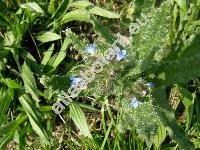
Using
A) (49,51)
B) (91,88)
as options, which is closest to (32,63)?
(49,51)

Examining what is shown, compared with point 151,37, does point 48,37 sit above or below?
below

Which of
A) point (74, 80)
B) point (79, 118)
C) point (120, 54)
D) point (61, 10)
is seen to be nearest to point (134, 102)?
point (120, 54)

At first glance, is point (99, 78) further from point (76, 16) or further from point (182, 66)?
point (76, 16)

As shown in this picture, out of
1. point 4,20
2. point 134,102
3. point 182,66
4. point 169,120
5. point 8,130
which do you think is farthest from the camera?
point 4,20

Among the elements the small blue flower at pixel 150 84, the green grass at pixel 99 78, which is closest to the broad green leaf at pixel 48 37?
the green grass at pixel 99 78

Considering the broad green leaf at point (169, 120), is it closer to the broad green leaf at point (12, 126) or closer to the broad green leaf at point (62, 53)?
the broad green leaf at point (62, 53)

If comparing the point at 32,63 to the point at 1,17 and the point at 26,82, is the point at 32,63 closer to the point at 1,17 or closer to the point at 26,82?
the point at 26,82
